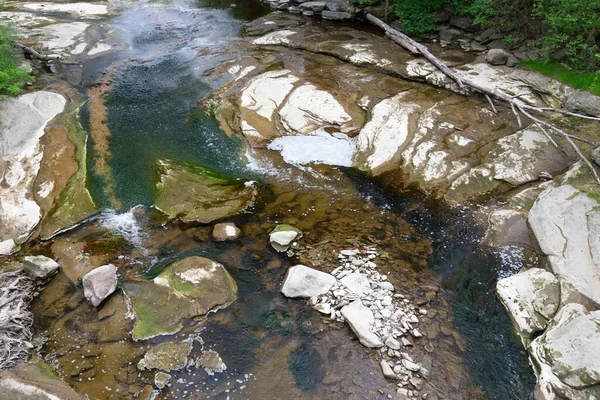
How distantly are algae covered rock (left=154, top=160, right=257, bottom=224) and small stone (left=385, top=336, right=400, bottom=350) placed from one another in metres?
4.97

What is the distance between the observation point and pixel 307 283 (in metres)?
8.02

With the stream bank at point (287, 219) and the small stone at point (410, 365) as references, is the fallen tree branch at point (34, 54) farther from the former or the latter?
the small stone at point (410, 365)

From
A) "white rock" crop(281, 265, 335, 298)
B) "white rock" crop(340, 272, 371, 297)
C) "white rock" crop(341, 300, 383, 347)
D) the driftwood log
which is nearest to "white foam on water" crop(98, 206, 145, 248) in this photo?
"white rock" crop(281, 265, 335, 298)

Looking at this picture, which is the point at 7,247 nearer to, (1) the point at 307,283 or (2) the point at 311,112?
(1) the point at 307,283

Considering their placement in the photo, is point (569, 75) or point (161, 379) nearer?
point (161, 379)

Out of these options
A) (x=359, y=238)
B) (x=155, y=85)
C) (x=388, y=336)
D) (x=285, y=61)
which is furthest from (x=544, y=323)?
(x=155, y=85)

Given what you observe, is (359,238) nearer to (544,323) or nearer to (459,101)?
(544,323)

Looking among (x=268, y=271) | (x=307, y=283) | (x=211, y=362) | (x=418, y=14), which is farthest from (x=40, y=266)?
(x=418, y=14)

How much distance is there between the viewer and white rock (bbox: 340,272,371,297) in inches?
308

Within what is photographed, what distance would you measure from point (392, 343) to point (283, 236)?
11.3 feet

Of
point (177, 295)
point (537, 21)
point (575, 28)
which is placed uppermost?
point (575, 28)

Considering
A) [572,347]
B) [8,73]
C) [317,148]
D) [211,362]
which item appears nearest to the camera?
[572,347]

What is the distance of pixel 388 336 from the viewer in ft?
23.2

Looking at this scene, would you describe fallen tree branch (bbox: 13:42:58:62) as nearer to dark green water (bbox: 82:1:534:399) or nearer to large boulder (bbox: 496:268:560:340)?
dark green water (bbox: 82:1:534:399)
